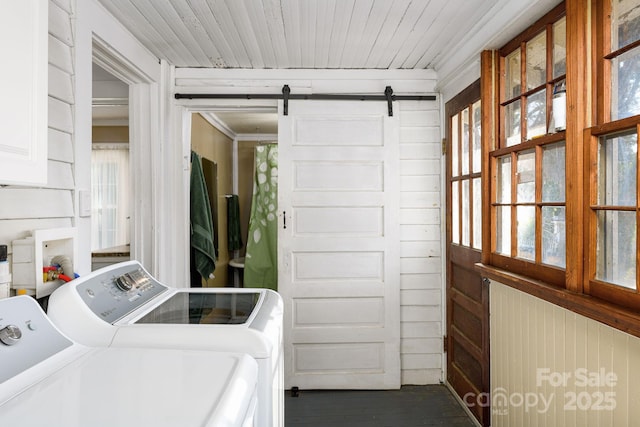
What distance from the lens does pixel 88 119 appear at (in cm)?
182

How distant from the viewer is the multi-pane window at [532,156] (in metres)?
1.54

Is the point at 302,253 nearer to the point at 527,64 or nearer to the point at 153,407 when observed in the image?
the point at 527,64

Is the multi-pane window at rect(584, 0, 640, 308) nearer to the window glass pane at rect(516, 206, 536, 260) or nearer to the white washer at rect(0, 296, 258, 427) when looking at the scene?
the window glass pane at rect(516, 206, 536, 260)

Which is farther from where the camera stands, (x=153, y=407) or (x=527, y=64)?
(x=527, y=64)

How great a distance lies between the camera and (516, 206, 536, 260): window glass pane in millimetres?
1706

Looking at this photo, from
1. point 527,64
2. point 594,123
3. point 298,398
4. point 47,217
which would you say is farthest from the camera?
point 298,398

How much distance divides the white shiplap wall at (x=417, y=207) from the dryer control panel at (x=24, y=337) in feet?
6.44

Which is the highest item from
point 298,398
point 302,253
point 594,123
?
point 594,123

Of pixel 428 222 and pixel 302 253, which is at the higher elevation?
pixel 428 222

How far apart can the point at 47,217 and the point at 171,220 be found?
1.16 metres

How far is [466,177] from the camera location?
2391mm

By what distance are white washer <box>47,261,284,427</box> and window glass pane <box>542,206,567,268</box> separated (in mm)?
1120

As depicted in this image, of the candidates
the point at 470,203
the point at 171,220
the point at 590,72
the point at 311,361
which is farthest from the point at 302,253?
the point at 590,72

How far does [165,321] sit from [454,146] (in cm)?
207
